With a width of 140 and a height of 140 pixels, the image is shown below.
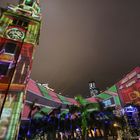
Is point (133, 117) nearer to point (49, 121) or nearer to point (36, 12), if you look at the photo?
point (49, 121)

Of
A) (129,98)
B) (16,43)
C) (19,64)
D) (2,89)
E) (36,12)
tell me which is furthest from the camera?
(129,98)

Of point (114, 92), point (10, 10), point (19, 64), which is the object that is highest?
point (10, 10)

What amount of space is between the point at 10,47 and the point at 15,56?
2.70 metres

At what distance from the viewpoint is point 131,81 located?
6366cm

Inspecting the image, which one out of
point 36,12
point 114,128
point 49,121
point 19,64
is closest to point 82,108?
point 49,121

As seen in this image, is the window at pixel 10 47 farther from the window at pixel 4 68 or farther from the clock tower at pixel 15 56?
the window at pixel 4 68

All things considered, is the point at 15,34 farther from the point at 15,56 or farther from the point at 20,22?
the point at 15,56

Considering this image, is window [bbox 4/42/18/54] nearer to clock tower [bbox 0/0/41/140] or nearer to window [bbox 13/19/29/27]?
clock tower [bbox 0/0/41/140]

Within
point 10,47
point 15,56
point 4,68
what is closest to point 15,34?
point 10,47

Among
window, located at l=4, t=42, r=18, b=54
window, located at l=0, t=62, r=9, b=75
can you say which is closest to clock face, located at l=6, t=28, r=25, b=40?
window, located at l=4, t=42, r=18, b=54

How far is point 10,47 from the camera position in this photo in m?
37.0

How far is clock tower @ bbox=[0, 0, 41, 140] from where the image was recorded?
27734mm

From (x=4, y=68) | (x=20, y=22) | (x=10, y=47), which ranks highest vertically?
(x=20, y=22)

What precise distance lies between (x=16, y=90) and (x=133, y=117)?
38.5 metres
